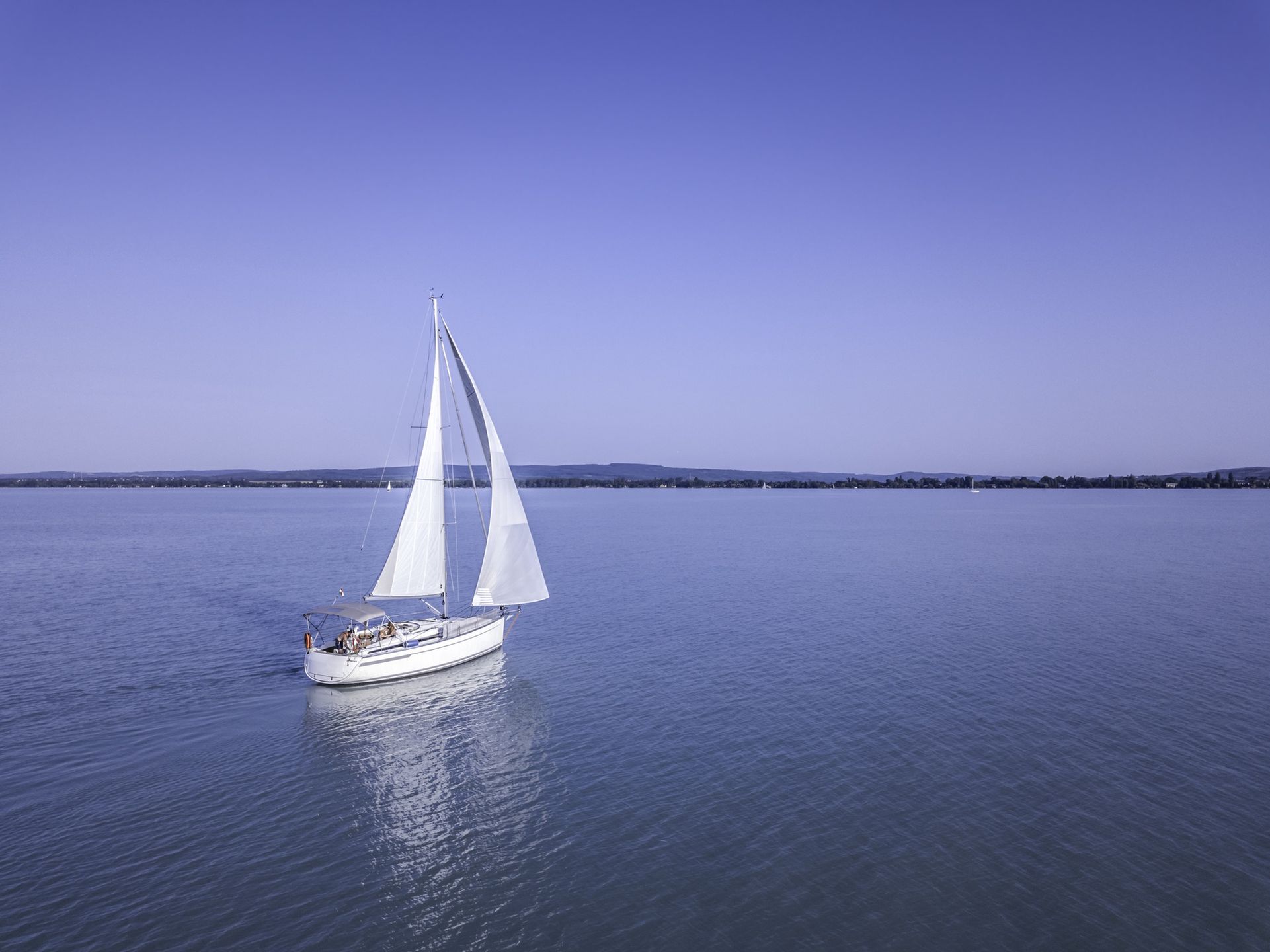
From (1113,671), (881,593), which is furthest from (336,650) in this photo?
(881,593)

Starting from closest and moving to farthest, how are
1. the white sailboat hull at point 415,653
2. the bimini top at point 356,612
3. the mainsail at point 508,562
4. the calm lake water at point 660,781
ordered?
the calm lake water at point 660,781, the white sailboat hull at point 415,653, the bimini top at point 356,612, the mainsail at point 508,562

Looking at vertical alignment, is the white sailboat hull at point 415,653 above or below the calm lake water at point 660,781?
above

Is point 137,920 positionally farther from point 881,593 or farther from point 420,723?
point 881,593

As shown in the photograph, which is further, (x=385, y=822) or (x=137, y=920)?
(x=385, y=822)

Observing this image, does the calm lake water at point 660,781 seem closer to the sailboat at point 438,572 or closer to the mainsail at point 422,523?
the sailboat at point 438,572

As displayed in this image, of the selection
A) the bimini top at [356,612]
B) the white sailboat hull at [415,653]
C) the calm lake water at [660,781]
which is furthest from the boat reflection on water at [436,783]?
the bimini top at [356,612]

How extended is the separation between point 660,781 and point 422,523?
19049 mm

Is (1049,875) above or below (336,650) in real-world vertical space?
below

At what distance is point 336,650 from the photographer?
31.5 metres

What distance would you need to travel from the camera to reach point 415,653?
32.8m

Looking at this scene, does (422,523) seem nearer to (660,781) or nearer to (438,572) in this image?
(438,572)

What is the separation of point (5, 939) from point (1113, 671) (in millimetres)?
40773

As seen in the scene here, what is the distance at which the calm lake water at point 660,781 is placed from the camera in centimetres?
1561

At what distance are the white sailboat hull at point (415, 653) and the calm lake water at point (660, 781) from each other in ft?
2.62
